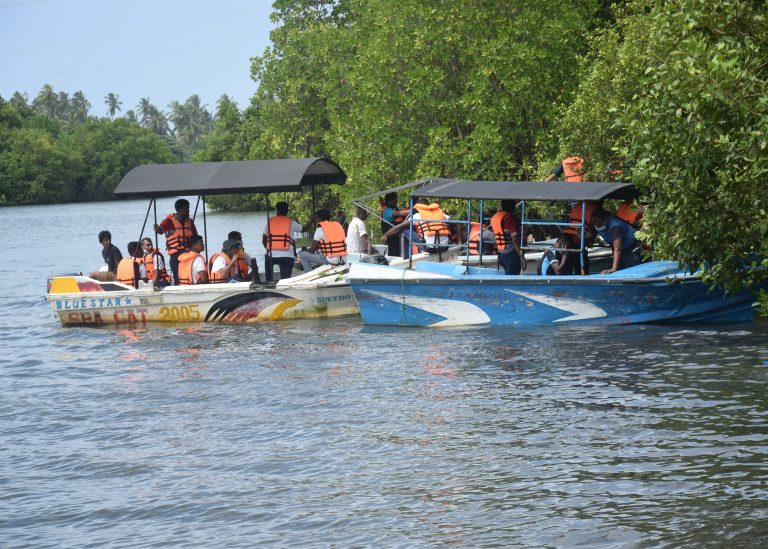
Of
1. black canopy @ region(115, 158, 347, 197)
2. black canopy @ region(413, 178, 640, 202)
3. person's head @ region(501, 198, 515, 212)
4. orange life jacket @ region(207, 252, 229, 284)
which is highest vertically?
black canopy @ region(115, 158, 347, 197)

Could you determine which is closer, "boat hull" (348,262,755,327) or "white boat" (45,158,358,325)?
"boat hull" (348,262,755,327)

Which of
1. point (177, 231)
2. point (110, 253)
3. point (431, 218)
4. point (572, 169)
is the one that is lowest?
point (110, 253)

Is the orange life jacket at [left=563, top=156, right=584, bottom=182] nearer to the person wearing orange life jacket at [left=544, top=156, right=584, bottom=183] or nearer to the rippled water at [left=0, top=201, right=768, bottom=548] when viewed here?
the person wearing orange life jacket at [left=544, top=156, right=584, bottom=183]

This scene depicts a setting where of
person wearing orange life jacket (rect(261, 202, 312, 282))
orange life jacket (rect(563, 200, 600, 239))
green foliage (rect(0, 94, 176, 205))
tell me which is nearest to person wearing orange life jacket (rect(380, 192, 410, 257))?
person wearing orange life jacket (rect(261, 202, 312, 282))

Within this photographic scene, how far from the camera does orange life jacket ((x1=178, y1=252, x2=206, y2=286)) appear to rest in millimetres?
18766

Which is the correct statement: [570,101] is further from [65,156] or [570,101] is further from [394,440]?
[65,156]

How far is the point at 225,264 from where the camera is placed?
18.8 m

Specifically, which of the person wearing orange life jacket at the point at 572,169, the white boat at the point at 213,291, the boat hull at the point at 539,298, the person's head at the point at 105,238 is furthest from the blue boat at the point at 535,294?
the person's head at the point at 105,238

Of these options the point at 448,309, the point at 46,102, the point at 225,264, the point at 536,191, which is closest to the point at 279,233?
the point at 225,264

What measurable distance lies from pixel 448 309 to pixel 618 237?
274 centimetres

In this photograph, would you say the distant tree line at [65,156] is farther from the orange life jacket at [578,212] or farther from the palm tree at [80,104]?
the orange life jacket at [578,212]

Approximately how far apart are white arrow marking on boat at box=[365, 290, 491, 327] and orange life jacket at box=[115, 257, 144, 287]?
4.96 metres

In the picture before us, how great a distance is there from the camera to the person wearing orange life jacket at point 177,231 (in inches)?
760

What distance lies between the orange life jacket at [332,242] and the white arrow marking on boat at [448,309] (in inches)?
101
